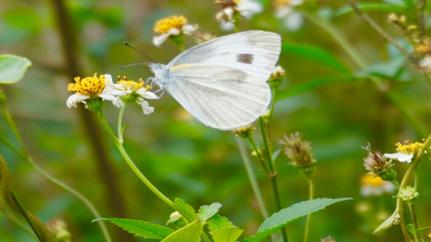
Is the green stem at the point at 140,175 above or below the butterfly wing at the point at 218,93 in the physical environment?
below

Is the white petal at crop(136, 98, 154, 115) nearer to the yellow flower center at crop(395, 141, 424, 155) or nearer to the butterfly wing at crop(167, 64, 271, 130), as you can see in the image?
the butterfly wing at crop(167, 64, 271, 130)

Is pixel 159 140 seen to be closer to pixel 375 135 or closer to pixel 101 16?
pixel 101 16

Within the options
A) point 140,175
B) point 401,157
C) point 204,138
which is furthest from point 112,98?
point 204,138

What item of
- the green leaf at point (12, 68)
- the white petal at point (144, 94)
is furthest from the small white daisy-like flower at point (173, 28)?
the green leaf at point (12, 68)

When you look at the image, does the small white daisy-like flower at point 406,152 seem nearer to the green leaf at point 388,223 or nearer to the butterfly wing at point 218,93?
the green leaf at point 388,223

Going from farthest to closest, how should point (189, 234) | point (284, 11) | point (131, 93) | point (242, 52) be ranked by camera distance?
point (284, 11)
point (242, 52)
point (131, 93)
point (189, 234)

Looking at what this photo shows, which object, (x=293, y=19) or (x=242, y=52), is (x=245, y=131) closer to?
(x=242, y=52)

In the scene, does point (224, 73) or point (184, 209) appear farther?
point (224, 73)
